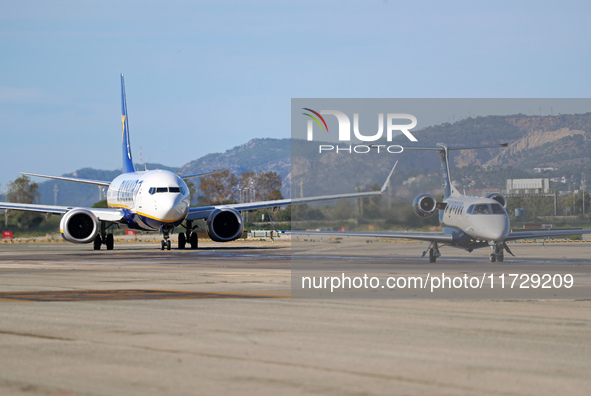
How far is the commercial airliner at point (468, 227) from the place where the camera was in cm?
3014

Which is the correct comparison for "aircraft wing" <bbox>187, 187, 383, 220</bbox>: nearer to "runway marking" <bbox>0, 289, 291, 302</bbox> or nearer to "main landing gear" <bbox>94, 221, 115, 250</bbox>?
"main landing gear" <bbox>94, 221, 115, 250</bbox>

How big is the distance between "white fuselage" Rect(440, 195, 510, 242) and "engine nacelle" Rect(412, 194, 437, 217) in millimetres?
1177

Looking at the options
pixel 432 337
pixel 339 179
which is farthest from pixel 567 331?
pixel 339 179

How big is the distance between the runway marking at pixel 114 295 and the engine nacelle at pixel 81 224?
27310 millimetres

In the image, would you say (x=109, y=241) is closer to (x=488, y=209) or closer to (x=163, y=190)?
(x=163, y=190)

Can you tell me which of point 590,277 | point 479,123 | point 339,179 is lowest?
point 590,277

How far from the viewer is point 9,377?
762 centimetres

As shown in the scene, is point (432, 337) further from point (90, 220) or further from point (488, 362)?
point (90, 220)

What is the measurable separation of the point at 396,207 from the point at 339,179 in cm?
358

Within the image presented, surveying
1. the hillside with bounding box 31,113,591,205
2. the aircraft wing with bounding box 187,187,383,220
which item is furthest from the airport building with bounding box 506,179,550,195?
the aircraft wing with bounding box 187,187,383,220

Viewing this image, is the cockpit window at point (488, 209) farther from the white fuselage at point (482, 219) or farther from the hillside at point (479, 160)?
the hillside at point (479, 160)

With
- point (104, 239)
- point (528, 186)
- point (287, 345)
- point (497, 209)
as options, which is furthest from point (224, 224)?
point (287, 345)

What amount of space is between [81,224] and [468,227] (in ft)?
75.3

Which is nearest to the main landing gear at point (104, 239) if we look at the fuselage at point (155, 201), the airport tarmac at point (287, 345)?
the fuselage at point (155, 201)
